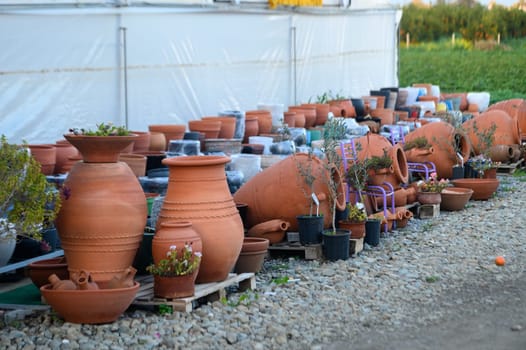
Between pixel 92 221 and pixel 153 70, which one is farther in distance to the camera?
pixel 153 70

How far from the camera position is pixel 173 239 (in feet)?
17.7

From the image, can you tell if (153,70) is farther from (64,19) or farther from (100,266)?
(100,266)

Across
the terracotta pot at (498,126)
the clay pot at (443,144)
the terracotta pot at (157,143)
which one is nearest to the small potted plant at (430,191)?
the clay pot at (443,144)

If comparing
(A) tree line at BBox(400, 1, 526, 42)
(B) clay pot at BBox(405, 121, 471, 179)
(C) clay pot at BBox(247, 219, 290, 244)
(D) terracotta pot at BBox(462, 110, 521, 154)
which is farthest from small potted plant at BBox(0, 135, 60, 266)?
(A) tree line at BBox(400, 1, 526, 42)

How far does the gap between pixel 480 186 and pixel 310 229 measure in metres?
3.51

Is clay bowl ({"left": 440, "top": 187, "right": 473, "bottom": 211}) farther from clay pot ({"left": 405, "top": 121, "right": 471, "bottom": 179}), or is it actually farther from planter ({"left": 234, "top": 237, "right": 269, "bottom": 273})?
planter ({"left": 234, "top": 237, "right": 269, "bottom": 273})

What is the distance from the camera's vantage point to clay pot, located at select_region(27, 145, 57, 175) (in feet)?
24.5

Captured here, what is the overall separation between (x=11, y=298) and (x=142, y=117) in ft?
16.1

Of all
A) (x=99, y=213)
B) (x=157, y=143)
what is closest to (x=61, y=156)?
(x=157, y=143)

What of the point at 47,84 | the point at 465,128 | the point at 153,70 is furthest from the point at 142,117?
the point at 465,128

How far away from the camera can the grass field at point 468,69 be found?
83.1ft

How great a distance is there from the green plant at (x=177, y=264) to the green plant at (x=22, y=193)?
0.64m

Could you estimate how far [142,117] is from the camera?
10445 mm

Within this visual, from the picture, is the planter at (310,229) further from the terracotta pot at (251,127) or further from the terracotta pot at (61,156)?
the terracotta pot at (251,127)
